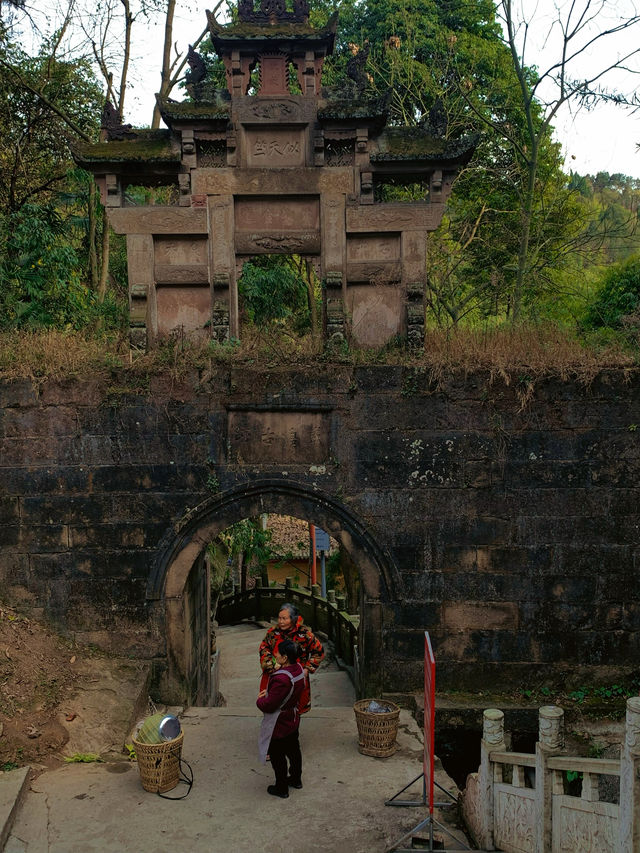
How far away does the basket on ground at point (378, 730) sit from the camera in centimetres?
755

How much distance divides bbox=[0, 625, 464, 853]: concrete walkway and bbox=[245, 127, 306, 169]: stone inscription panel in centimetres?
746

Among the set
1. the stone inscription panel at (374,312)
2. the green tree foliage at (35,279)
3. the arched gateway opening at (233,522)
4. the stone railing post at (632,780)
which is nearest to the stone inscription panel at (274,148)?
the stone inscription panel at (374,312)

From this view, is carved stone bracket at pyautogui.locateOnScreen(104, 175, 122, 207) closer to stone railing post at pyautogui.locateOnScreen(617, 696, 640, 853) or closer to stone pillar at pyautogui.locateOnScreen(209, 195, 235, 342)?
stone pillar at pyautogui.locateOnScreen(209, 195, 235, 342)

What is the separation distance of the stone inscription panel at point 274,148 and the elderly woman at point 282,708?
6.65m

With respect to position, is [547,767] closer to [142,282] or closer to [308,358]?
[308,358]

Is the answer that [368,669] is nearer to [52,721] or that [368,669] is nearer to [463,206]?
[52,721]

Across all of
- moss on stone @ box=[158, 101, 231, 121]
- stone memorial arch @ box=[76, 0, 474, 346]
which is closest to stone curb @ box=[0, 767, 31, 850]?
stone memorial arch @ box=[76, 0, 474, 346]

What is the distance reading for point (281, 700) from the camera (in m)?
6.40

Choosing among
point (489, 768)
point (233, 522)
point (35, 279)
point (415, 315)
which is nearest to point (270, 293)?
point (35, 279)

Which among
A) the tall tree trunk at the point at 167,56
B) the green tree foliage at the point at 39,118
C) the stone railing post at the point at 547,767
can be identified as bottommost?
the stone railing post at the point at 547,767

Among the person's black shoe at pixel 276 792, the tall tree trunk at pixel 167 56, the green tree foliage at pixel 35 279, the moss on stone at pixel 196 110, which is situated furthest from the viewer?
the tall tree trunk at pixel 167 56

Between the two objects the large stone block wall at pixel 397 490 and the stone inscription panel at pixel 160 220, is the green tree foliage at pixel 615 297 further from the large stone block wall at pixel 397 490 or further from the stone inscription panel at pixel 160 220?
the stone inscription panel at pixel 160 220

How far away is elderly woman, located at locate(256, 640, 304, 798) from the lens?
6402 millimetres

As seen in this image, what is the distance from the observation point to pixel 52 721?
766cm
